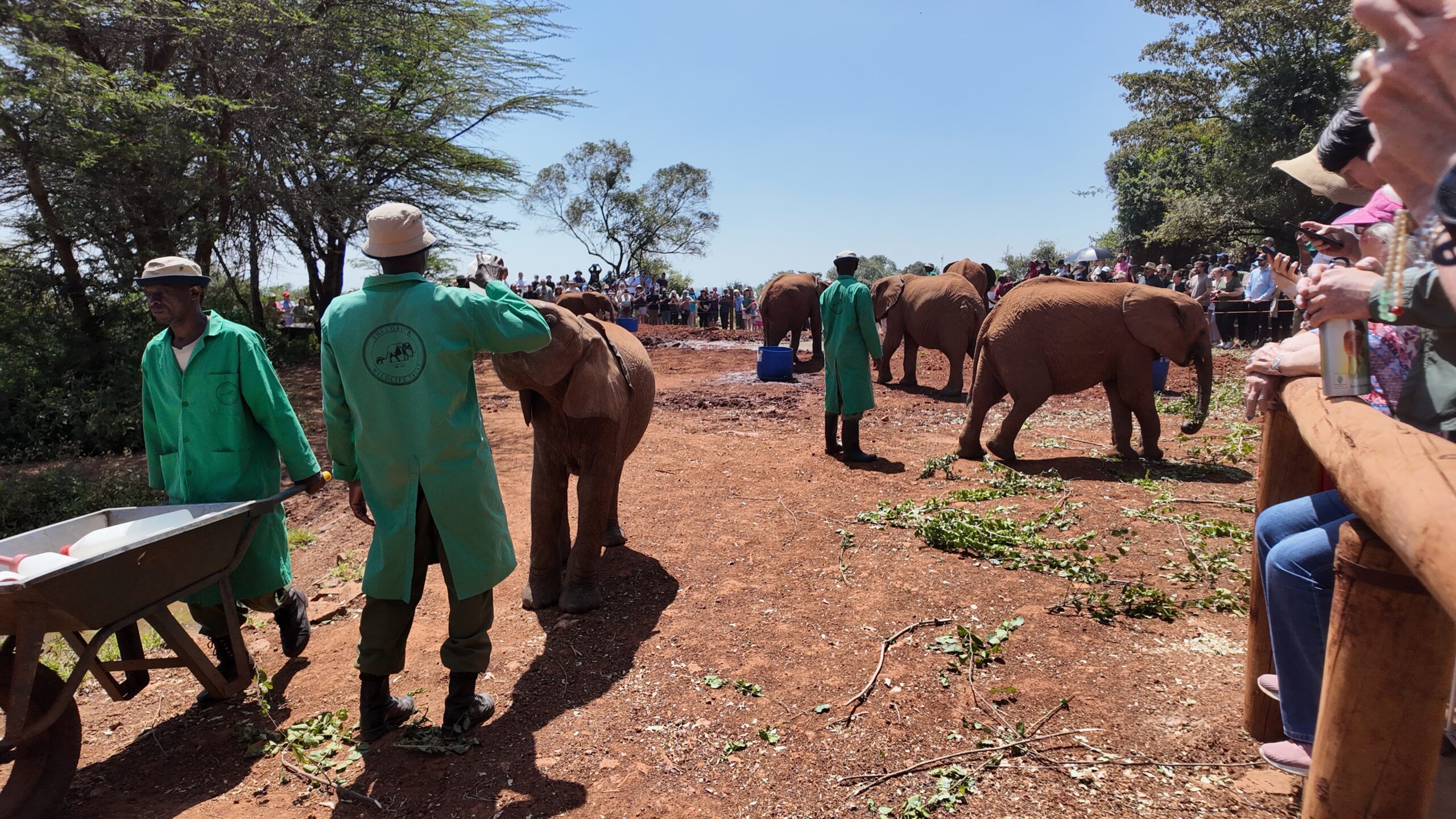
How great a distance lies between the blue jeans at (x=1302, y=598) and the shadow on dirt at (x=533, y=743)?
2.38m

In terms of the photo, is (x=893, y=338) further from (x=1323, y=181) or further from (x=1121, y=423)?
(x=1323, y=181)

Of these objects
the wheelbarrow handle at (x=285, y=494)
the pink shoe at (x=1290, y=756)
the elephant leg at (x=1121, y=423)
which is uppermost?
the wheelbarrow handle at (x=285, y=494)

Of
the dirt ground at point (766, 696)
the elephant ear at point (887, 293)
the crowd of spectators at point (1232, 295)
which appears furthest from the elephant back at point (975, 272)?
the dirt ground at point (766, 696)

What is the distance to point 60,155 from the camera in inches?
407

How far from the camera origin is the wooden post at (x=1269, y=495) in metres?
2.75

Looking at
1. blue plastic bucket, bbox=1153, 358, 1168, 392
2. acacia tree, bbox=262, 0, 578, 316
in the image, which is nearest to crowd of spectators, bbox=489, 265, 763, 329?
acacia tree, bbox=262, 0, 578, 316

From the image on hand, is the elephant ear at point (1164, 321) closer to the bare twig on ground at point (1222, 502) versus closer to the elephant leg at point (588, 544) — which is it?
the bare twig on ground at point (1222, 502)

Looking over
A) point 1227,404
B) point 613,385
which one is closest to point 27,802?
point 613,385

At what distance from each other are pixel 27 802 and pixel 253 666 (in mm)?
942

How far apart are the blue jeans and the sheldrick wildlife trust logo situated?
9.70 ft

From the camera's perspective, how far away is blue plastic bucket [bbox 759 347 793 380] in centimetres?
1436

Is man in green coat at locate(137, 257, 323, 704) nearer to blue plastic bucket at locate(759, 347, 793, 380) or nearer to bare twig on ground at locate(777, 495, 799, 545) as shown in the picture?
bare twig on ground at locate(777, 495, 799, 545)

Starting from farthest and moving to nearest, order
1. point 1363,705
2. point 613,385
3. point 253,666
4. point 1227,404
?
point 1227,404 < point 613,385 < point 253,666 < point 1363,705

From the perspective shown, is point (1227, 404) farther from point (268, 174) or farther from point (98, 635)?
point (268, 174)
